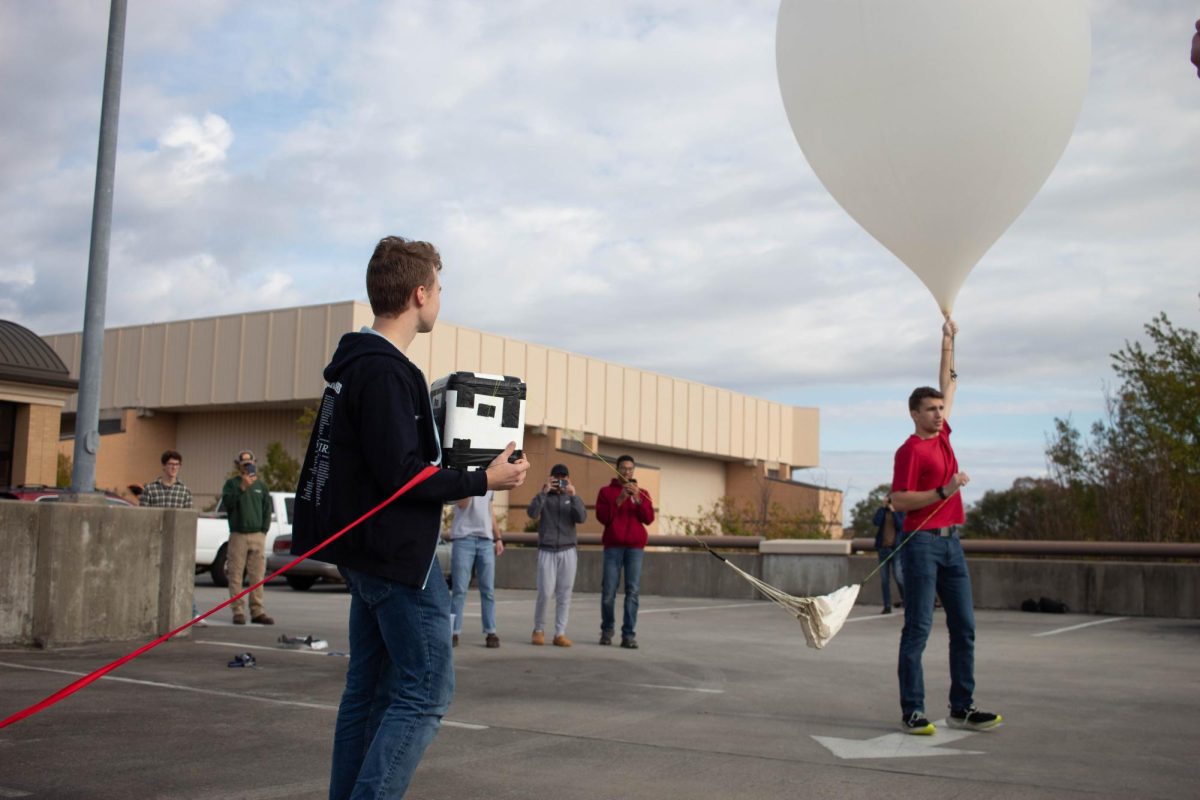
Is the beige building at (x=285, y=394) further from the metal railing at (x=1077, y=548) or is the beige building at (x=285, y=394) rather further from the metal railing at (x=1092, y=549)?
the metal railing at (x=1092, y=549)

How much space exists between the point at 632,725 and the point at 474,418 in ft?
11.6

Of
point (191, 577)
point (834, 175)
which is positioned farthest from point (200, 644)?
point (834, 175)

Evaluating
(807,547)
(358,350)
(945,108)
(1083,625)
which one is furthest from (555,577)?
(358,350)

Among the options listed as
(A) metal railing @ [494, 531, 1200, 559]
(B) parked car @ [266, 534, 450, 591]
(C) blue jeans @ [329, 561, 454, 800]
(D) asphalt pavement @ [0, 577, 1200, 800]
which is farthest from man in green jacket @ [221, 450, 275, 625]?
(C) blue jeans @ [329, 561, 454, 800]

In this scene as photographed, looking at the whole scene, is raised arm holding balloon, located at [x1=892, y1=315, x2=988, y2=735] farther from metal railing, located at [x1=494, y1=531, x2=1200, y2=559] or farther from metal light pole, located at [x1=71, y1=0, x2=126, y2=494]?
metal railing, located at [x1=494, y1=531, x2=1200, y2=559]

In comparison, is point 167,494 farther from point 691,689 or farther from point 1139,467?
point 1139,467

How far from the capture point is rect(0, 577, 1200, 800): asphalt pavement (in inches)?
206

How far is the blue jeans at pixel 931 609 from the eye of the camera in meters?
6.99

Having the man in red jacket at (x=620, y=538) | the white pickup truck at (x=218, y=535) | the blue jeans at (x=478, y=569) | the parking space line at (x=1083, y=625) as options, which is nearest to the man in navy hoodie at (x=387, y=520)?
the blue jeans at (x=478, y=569)

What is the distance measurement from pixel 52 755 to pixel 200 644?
4899 millimetres

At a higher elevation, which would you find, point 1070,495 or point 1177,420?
point 1177,420

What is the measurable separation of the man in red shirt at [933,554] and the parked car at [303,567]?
13738 millimetres

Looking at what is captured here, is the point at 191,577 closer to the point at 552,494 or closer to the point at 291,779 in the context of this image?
the point at 552,494

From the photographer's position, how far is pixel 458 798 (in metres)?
4.89
